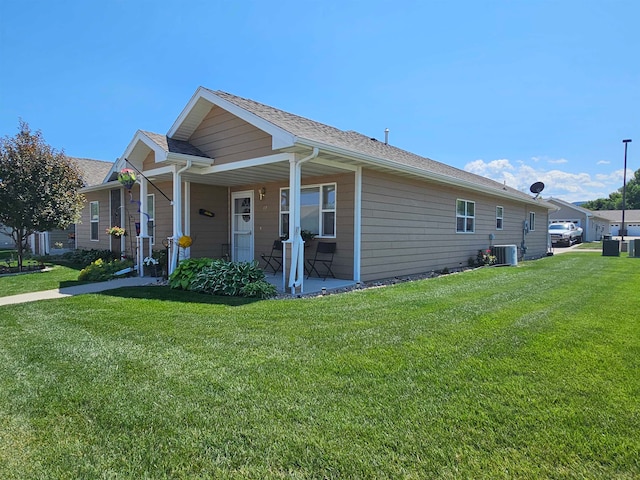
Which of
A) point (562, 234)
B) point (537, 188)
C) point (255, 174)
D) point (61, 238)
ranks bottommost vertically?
point (61, 238)

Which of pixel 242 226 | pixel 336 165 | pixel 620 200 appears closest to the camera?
pixel 336 165

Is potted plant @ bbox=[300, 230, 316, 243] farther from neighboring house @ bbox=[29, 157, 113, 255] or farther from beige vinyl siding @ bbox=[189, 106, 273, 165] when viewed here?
neighboring house @ bbox=[29, 157, 113, 255]

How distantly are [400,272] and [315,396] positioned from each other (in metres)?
7.04

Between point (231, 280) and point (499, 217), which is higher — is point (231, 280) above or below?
below

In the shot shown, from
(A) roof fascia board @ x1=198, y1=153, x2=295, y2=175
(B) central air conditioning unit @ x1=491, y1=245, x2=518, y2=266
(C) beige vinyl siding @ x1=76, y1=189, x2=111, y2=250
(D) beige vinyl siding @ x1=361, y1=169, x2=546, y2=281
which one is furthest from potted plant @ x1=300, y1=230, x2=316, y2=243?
(C) beige vinyl siding @ x1=76, y1=189, x2=111, y2=250

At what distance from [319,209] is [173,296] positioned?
3775mm

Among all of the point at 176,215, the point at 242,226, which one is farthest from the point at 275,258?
the point at 176,215

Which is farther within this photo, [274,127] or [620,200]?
[620,200]

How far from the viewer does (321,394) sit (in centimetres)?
280

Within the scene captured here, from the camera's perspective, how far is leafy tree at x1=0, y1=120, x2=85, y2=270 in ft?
33.6

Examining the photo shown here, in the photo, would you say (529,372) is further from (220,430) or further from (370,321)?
(220,430)

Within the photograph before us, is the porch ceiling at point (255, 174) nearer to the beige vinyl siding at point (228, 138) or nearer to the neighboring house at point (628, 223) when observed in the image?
the beige vinyl siding at point (228, 138)

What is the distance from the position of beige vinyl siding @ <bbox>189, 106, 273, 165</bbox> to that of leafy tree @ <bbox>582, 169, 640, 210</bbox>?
72.6m

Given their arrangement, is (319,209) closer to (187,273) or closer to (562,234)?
(187,273)
